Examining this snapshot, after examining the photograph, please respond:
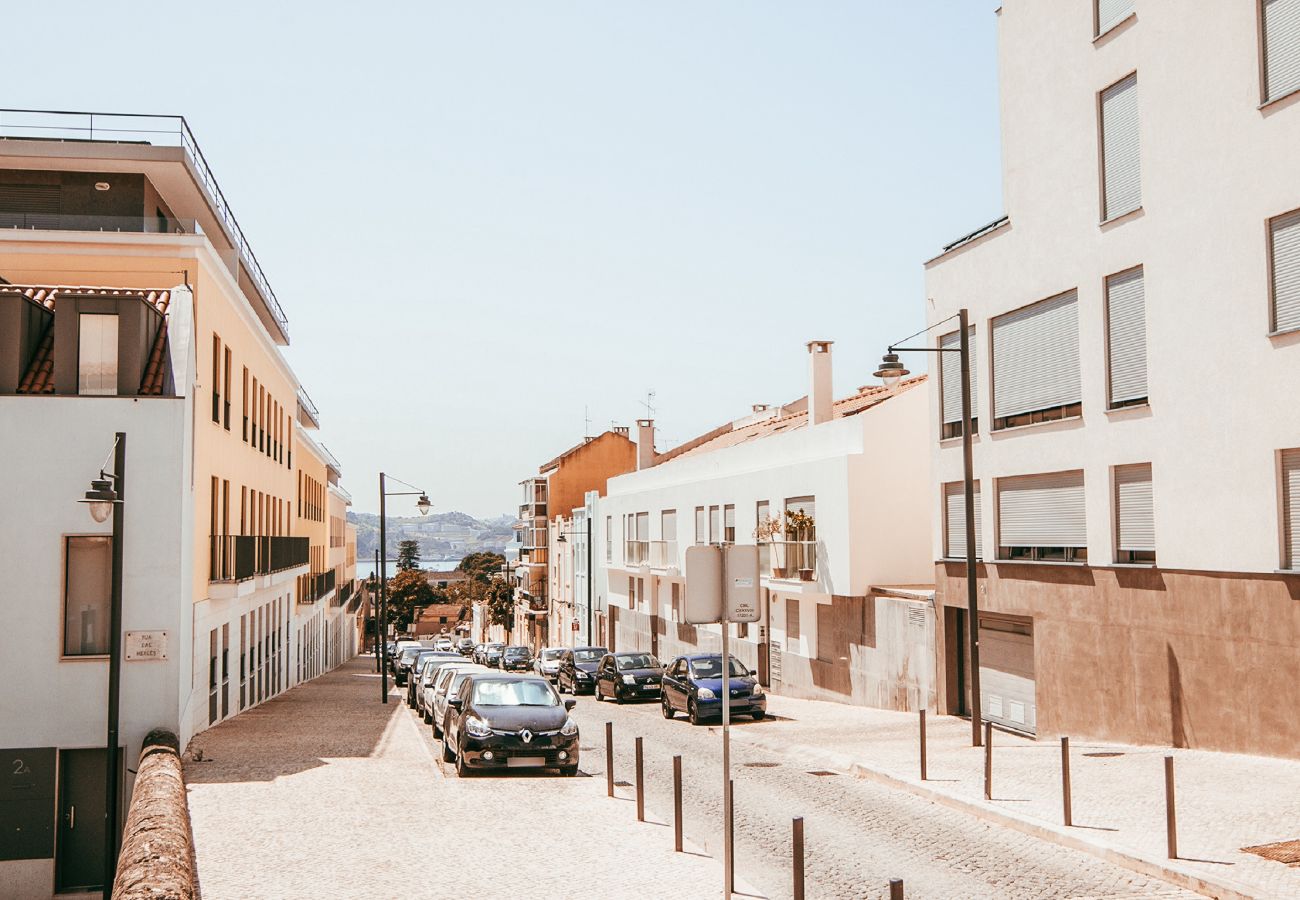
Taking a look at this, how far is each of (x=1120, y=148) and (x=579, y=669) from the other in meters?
23.7

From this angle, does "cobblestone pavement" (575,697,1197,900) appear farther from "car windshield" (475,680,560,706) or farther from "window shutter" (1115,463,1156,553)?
"window shutter" (1115,463,1156,553)

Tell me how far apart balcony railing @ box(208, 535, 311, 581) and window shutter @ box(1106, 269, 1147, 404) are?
1658 centimetres

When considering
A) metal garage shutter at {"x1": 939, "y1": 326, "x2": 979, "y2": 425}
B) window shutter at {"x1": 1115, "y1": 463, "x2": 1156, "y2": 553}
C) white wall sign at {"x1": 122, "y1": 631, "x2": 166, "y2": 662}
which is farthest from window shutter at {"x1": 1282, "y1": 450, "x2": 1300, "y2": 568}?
white wall sign at {"x1": 122, "y1": 631, "x2": 166, "y2": 662}

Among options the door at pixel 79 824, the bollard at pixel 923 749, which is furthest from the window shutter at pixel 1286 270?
the door at pixel 79 824

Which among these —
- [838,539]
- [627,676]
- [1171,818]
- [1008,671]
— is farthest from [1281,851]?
[627,676]

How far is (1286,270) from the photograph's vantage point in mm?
15992

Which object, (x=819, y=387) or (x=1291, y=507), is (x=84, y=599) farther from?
(x=819, y=387)

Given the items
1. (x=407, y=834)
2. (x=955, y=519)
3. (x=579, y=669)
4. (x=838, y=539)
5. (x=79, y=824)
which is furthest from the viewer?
(x=579, y=669)

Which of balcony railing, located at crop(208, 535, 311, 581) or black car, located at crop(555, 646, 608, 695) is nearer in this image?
balcony railing, located at crop(208, 535, 311, 581)

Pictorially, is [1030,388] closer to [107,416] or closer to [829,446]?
[829,446]

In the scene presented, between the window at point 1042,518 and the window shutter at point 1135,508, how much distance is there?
1.01 m

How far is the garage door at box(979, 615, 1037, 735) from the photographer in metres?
22.3

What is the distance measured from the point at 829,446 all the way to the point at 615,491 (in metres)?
28.2

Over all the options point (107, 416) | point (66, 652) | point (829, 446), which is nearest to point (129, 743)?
point (66, 652)
